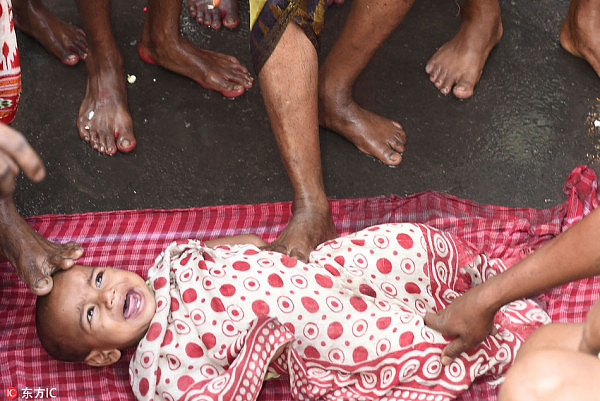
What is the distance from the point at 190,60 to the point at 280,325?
122 centimetres

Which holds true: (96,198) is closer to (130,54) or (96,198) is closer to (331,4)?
(130,54)

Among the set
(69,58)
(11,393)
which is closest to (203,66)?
(69,58)

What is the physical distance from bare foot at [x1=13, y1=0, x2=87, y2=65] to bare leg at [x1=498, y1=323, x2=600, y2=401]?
2.21 m

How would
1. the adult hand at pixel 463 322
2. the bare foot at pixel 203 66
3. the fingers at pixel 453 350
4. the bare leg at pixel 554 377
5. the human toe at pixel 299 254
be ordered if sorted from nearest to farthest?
the bare leg at pixel 554 377 < the adult hand at pixel 463 322 < the fingers at pixel 453 350 < the human toe at pixel 299 254 < the bare foot at pixel 203 66

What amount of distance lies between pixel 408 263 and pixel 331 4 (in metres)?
1.37

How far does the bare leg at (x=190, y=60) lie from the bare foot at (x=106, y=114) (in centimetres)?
18

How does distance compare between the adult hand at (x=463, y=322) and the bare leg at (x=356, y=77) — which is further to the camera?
the bare leg at (x=356, y=77)

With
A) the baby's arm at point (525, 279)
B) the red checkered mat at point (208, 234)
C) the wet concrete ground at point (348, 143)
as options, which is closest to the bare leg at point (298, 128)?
the red checkered mat at point (208, 234)

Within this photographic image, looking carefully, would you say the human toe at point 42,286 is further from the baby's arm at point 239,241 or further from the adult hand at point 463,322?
the adult hand at point 463,322

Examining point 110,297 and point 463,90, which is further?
point 463,90

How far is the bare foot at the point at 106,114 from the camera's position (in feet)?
8.80

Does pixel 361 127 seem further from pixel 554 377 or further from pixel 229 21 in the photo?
pixel 554 377

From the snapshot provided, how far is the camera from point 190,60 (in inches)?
110

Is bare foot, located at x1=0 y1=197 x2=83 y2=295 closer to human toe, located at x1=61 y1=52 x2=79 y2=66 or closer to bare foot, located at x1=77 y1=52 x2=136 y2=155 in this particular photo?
bare foot, located at x1=77 y1=52 x2=136 y2=155
